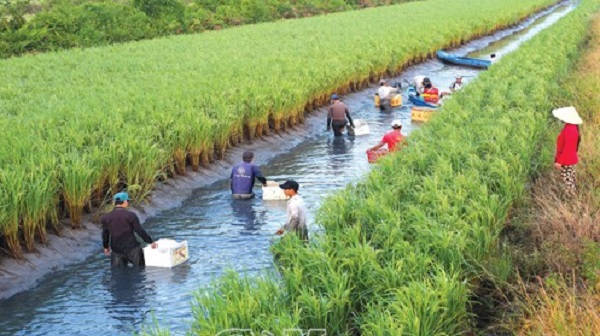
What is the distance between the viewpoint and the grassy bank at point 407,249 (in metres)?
6.85

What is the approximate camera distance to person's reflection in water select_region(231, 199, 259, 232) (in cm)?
1289

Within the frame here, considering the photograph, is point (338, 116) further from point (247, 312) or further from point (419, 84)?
point (247, 312)

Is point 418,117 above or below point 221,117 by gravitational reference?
below

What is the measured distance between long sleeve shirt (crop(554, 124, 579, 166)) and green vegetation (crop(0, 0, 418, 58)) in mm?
24197

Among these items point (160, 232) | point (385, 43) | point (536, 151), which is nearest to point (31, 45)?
point (385, 43)

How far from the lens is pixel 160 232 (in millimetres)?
12672

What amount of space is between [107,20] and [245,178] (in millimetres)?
25453

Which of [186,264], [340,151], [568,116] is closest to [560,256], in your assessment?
[568,116]

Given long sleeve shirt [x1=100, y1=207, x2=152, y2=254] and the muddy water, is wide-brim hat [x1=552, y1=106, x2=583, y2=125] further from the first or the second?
long sleeve shirt [x1=100, y1=207, x2=152, y2=254]

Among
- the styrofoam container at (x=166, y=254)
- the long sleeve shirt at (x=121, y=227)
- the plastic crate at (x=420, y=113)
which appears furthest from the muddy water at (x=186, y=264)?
the plastic crate at (x=420, y=113)

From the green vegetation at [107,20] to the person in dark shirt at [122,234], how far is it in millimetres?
21449

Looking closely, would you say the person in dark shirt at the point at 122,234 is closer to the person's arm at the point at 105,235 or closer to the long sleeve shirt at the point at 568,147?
the person's arm at the point at 105,235

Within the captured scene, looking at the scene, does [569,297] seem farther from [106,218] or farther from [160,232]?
[160,232]

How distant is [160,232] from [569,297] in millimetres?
7167
